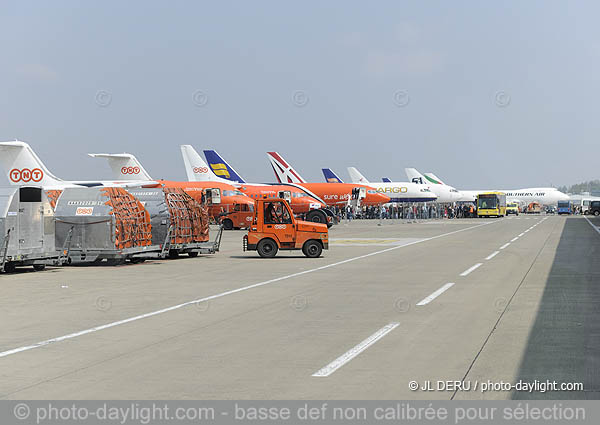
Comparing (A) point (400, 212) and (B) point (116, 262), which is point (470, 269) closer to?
(B) point (116, 262)

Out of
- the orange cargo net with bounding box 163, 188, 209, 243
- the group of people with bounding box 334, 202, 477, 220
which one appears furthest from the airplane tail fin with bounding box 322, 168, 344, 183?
the orange cargo net with bounding box 163, 188, 209, 243

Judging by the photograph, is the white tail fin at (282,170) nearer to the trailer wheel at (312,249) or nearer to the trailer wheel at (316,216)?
the trailer wheel at (316,216)

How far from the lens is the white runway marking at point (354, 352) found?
333 inches

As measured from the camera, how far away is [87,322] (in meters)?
12.3

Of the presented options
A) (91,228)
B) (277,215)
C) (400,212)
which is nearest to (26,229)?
(91,228)

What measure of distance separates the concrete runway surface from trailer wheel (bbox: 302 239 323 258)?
5.26 meters

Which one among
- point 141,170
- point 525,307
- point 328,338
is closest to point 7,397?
point 328,338

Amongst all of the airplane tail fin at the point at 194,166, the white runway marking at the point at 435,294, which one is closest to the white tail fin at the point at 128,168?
the airplane tail fin at the point at 194,166

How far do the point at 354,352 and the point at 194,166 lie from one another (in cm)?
6762

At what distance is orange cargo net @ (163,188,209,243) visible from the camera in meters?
27.6

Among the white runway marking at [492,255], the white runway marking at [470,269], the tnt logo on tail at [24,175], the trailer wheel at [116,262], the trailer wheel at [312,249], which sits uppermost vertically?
the tnt logo on tail at [24,175]

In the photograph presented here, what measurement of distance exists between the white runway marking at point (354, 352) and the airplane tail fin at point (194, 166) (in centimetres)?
6431

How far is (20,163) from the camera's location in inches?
1994
